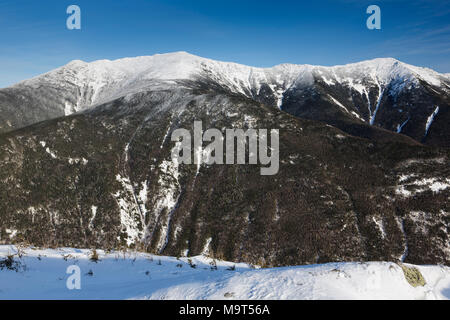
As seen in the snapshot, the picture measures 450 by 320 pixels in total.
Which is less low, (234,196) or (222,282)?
(222,282)

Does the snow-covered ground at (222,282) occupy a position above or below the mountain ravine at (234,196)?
above

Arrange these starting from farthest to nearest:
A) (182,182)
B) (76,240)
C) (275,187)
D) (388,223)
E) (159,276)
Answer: (182,182) < (275,187) < (76,240) < (388,223) < (159,276)

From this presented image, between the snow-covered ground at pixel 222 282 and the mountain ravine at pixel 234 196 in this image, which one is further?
the mountain ravine at pixel 234 196

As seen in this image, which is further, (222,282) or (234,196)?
(234,196)

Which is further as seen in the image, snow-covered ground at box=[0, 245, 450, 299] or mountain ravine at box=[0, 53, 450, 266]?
mountain ravine at box=[0, 53, 450, 266]

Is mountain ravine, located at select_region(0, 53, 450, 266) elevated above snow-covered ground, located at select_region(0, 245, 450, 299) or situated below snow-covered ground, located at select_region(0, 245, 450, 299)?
below

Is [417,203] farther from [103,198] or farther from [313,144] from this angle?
[103,198]

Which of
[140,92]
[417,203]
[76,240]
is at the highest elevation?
[140,92]

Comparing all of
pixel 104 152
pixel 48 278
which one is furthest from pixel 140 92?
pixel 48 278
